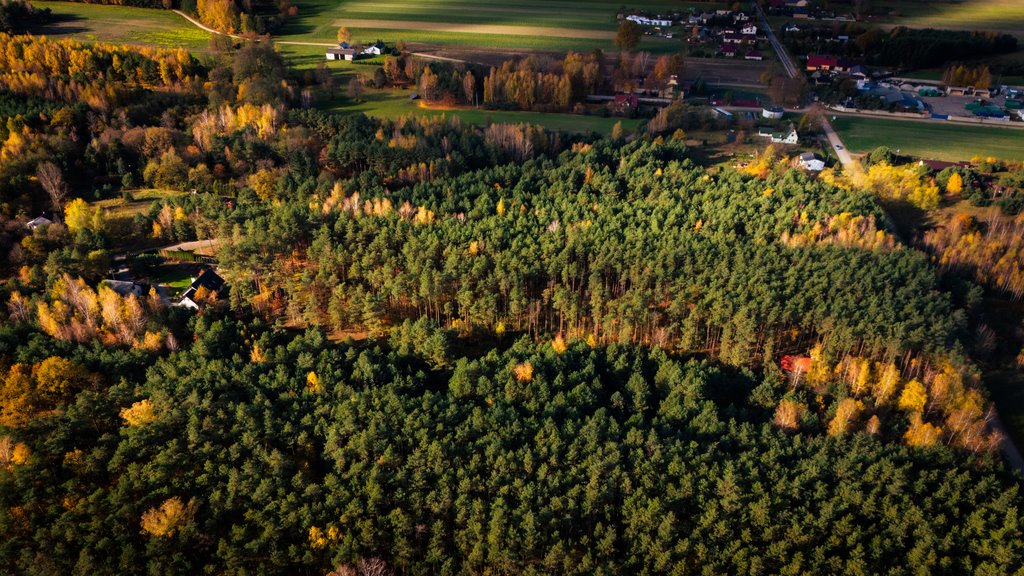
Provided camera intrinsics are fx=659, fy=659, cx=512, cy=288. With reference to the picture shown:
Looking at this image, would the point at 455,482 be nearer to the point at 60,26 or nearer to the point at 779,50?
the point at 779,50

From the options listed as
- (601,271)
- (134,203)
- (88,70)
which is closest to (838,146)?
(601,271)

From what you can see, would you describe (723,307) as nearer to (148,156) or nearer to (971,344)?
(971,344)

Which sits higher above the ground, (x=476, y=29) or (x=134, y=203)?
(x=476, y=29)

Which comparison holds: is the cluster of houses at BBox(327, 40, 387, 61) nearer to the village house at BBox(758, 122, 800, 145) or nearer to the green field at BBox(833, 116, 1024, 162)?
the village house at BBox(758, 122, 800, 145)

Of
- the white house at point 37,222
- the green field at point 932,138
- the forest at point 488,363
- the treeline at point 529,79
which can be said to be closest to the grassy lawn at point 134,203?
the forest at point 488,363

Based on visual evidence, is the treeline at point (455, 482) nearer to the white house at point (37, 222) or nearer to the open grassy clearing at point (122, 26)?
the white house at point (37, 222)

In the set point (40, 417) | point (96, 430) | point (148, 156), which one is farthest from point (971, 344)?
point (148, 156)

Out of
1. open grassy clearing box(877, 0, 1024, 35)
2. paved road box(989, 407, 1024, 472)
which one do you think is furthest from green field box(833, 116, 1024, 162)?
open grassy clearing box(877, 0, 1024, 35)
